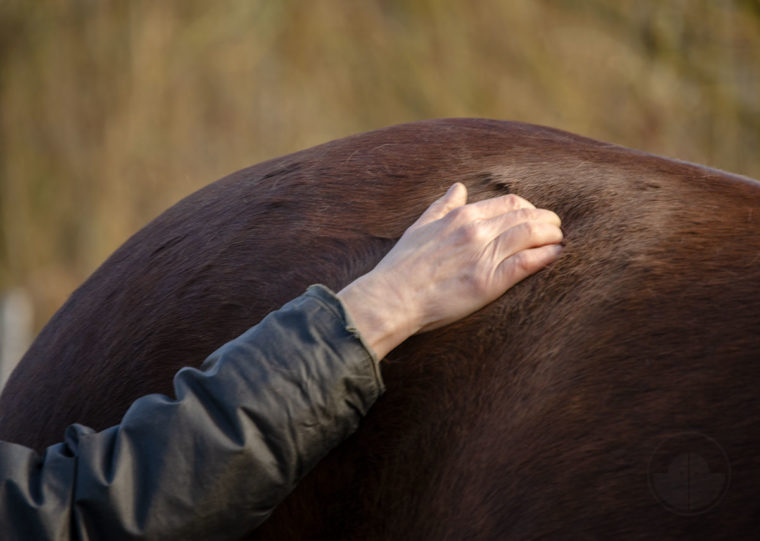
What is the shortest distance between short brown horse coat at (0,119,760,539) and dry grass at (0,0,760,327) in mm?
5973

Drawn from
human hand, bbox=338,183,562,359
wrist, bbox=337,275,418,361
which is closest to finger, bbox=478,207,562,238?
human hand, bbox=338,183,562,359

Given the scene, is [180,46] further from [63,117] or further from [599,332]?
[599,332]

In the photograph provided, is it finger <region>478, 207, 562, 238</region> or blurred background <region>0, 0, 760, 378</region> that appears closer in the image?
finger <region>478, 207, 562, 238</region>

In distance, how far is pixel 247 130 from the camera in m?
8.84

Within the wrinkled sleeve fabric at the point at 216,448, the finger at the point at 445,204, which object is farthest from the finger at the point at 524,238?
the wrinkled sleeve fabric at the point at 216,448

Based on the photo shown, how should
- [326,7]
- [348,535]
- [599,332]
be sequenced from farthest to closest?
[326,7] < [348,535] < [599,332]

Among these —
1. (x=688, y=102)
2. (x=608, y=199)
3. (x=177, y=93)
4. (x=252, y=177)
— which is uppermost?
(x=177, y=93)

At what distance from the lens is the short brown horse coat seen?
109 cm

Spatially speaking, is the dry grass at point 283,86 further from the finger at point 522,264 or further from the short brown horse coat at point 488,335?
the finger at point 522,264

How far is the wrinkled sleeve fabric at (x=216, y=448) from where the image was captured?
115cm

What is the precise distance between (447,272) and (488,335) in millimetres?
114

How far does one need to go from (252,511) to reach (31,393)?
0.69 metres

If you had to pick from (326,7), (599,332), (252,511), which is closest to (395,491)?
(252,511)

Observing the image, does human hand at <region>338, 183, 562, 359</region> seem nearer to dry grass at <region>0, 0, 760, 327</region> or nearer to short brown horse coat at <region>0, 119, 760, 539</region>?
short brown horse coat at <region>0, 119, 760, 539</region>
